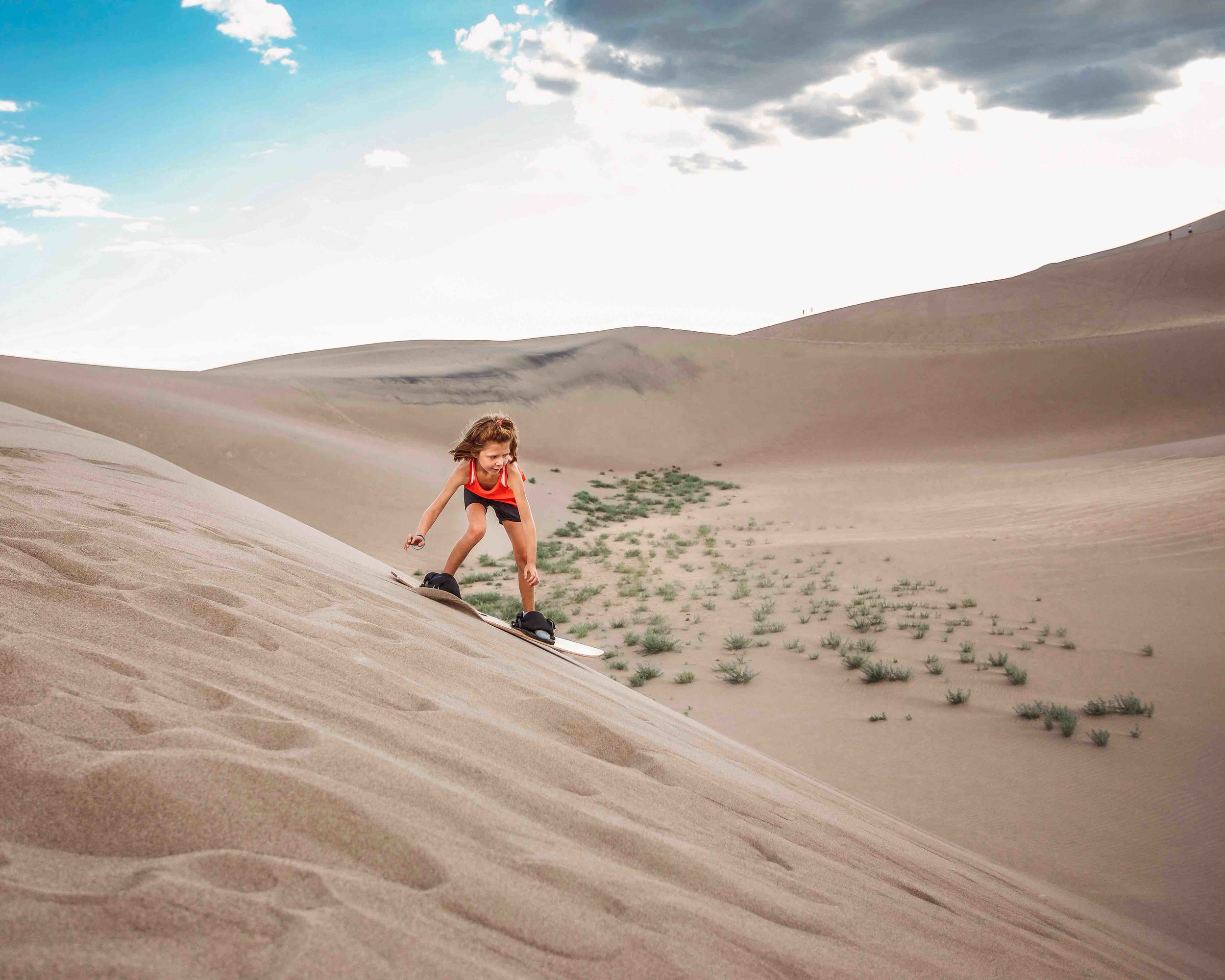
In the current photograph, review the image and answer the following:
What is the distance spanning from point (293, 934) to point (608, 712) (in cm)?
228

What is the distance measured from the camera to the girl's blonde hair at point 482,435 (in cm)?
532

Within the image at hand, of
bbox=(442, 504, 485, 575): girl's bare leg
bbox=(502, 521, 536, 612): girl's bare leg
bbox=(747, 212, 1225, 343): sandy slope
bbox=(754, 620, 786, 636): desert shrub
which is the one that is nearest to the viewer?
bbox=(442, 504, 485, 575): girl's bare leg

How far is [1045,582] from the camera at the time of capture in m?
9.45

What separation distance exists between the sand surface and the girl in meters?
0.65

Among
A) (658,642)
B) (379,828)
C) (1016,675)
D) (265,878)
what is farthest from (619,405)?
(265,878)

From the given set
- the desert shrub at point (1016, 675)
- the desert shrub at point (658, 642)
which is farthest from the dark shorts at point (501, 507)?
the desert shrub at point (1016, 675)

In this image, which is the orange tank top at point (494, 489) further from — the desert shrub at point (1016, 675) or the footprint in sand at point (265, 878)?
the desert shrub at point (1016, 675)

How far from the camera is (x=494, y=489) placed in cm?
543

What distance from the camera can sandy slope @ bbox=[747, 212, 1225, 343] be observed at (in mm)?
62438

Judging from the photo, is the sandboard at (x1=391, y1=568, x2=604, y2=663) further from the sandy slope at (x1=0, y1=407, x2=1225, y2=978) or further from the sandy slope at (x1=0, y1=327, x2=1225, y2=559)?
the sandy slope at (x1=0, y1=327, x2=1225, y2=559)

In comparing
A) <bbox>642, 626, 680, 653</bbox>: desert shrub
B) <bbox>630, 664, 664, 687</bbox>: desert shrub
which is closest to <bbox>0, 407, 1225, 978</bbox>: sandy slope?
<bbox>630, 664, 664, 687</bbox>: desert shrub

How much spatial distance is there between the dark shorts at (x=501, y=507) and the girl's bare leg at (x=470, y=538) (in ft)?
0.13

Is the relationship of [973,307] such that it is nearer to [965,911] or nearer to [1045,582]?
[1045,582]

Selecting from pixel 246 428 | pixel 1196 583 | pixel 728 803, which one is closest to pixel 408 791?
pixel 728 803
